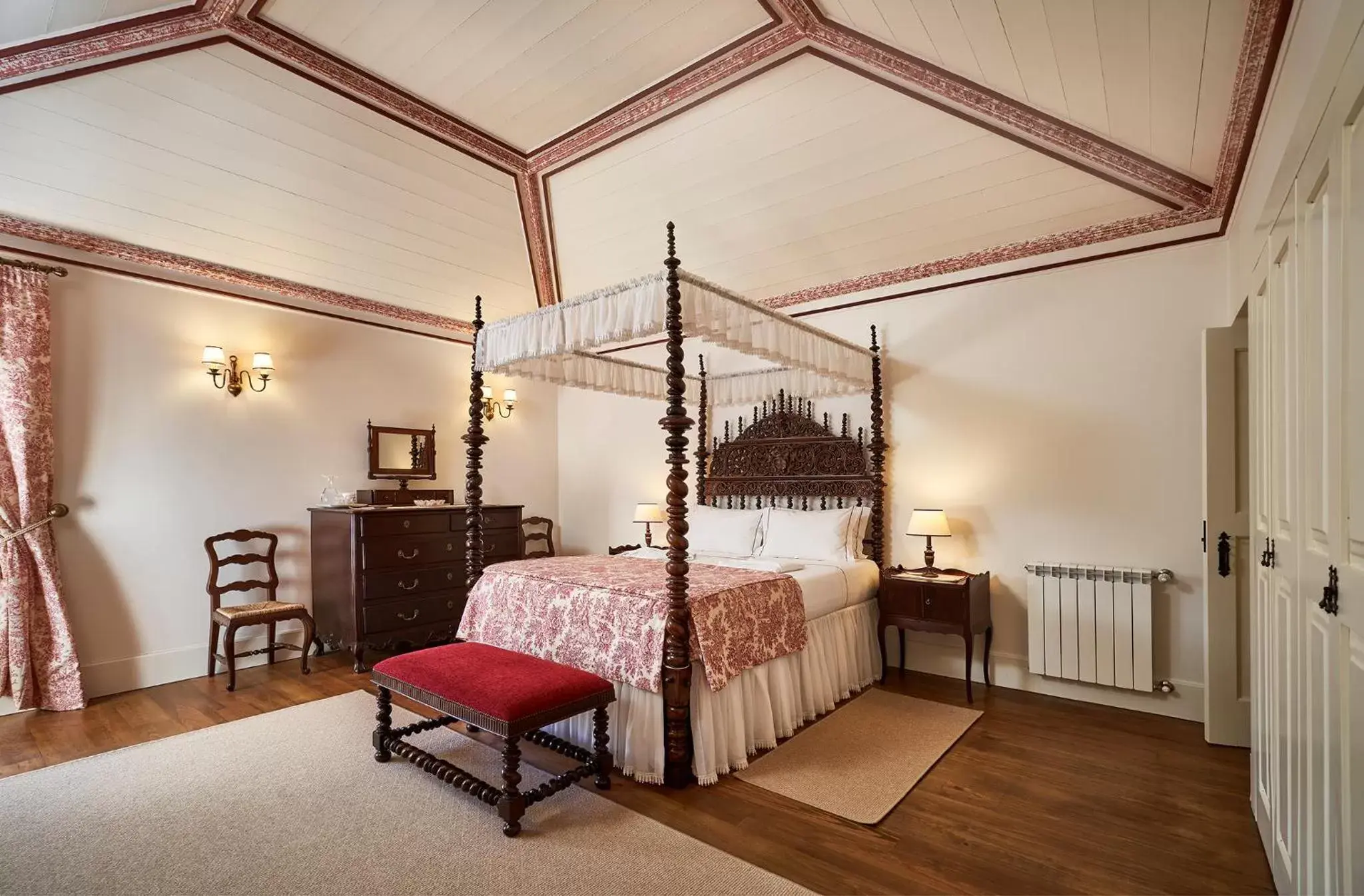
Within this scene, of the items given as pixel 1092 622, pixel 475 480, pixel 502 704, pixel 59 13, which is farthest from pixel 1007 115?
pixel 59 13

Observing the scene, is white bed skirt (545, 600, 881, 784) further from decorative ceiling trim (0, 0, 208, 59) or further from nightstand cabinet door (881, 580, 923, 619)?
decorative ceiling trim (0, 0, 208, 59)

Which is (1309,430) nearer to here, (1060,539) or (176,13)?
(1060,539)

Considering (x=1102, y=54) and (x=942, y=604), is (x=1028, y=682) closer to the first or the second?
(x=942, y=604)

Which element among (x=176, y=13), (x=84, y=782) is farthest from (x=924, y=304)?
(x=84, y=782)

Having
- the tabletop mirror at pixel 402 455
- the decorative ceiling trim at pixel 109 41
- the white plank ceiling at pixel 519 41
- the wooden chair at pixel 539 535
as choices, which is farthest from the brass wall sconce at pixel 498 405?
the decorative ceiling trim at pixel 109 41

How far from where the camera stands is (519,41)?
11.7ft

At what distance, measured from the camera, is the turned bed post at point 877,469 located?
4766 mm

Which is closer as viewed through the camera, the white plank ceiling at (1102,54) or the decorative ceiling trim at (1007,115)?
the white plank ceiling at (1102,54)

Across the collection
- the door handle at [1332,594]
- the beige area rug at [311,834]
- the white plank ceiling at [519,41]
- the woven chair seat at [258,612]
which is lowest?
the beige area rug at [311,834]

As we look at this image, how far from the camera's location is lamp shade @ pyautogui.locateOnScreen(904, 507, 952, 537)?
13.9 feet

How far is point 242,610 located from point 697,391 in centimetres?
372

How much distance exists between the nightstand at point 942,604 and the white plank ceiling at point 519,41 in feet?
11.0

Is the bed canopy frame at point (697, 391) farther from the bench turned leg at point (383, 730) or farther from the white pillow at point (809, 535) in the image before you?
the bench turned leg at point (383, 730)

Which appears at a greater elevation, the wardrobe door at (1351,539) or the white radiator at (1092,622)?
the wardrobe door at (1351,539)
